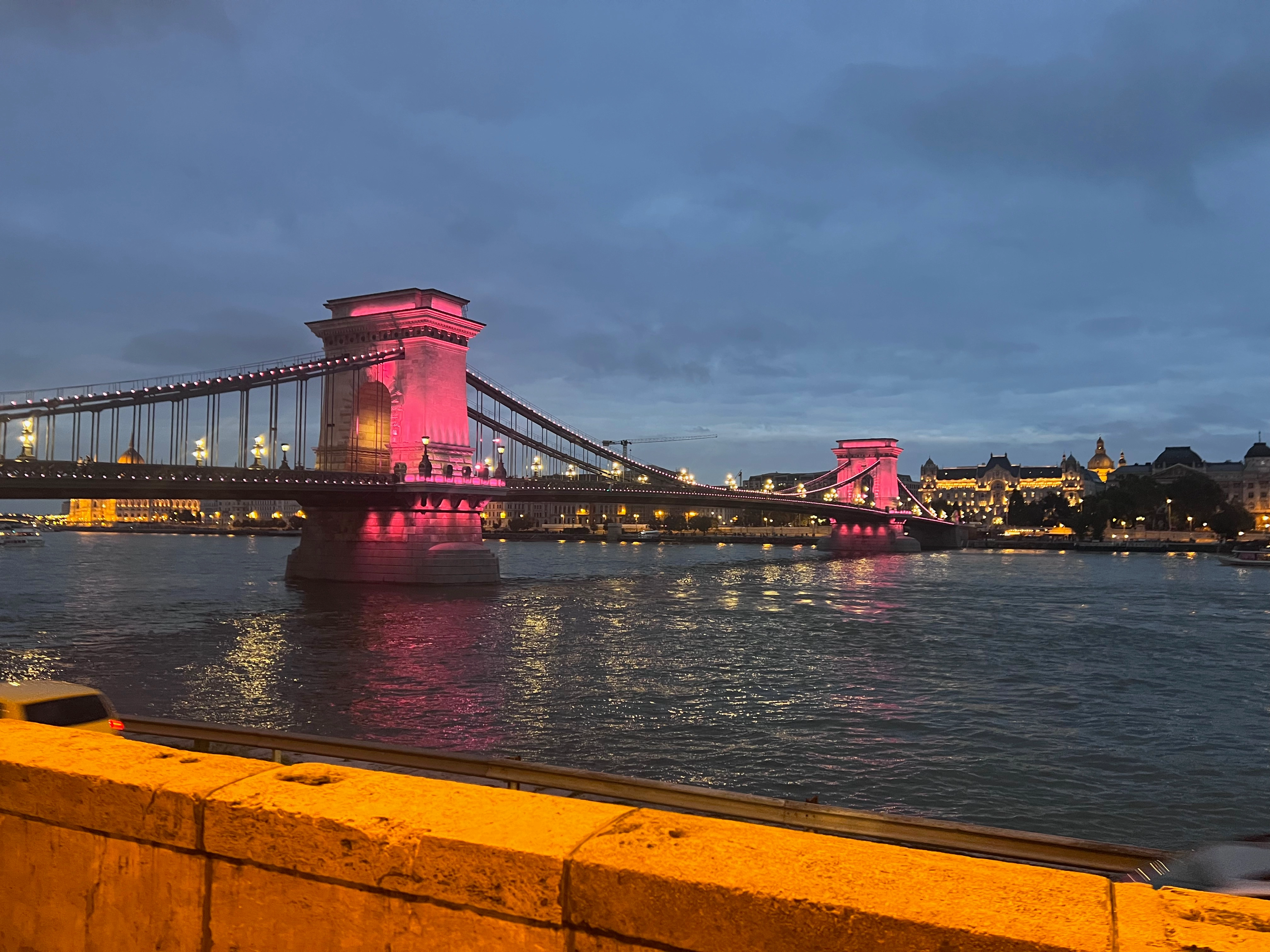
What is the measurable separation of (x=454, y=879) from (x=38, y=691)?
7631 mm

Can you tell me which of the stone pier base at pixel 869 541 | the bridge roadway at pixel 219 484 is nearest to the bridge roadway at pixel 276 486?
the bridge roadway at pixel 219 484

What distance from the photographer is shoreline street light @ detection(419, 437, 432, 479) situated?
46125 mm

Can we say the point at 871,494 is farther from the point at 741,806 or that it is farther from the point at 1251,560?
the point at 741,806

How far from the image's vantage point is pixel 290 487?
39.4 meters

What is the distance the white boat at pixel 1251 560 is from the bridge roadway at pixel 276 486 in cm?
5112

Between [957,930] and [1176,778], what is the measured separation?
1467 centimetres

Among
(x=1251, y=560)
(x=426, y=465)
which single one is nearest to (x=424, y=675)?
(x=426, y=465)

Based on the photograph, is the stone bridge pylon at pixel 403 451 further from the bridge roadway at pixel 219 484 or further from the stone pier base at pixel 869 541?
the stone pier base at pixel 869 541

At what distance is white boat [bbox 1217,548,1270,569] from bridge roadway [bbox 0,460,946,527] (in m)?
51.1

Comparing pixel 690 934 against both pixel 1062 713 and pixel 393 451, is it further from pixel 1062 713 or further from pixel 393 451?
pixel 393 451

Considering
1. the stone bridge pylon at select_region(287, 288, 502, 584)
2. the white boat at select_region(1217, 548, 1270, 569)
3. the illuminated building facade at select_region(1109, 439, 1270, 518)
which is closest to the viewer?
the stone bridge pylon at select_region(287, 288, 502, 584)

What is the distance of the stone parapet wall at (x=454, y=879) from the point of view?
91.6 inches

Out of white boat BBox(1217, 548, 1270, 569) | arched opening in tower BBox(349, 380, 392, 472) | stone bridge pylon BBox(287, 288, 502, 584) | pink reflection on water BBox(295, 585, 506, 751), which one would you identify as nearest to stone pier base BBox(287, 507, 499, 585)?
stone bridge pylon BBox(287, 288, 502, 584)

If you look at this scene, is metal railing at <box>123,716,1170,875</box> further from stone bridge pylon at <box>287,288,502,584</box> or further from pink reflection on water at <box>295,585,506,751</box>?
stone bridge pylon at <box>287,288,502,584</box>
